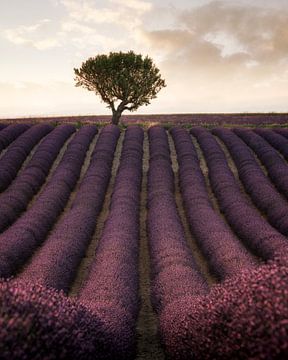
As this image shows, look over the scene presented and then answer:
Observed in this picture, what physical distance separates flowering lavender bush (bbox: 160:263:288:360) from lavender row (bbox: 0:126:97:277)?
236 inches

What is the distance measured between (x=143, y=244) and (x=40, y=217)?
3.44 metres

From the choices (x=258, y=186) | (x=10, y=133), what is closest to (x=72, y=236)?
(x=258, y=186)

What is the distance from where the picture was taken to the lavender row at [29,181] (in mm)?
15706

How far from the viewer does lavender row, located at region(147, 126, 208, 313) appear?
350 inches

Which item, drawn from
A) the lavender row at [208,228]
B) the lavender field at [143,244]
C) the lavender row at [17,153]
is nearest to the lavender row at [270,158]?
the lavender field at [143,244]

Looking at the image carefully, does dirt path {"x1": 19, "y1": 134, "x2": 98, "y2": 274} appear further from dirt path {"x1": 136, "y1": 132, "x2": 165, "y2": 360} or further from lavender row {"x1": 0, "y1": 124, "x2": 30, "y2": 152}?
lavender row {"x1": 0, "y1": 124, "x2": 30, "y2": 152}

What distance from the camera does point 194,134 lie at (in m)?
29.9

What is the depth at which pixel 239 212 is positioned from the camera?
605 inches

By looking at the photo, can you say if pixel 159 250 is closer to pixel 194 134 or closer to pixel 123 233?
pixel 123 233

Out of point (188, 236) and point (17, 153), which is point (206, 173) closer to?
point (188, 236)

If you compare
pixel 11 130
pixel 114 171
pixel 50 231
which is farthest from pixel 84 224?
pixel 11 130

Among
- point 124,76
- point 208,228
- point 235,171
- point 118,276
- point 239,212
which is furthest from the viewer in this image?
point 124,76

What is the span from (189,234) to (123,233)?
2724 millimetres

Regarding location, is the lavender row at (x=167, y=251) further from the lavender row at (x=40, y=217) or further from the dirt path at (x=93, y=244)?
the lavender row at (x=40, y=217)
